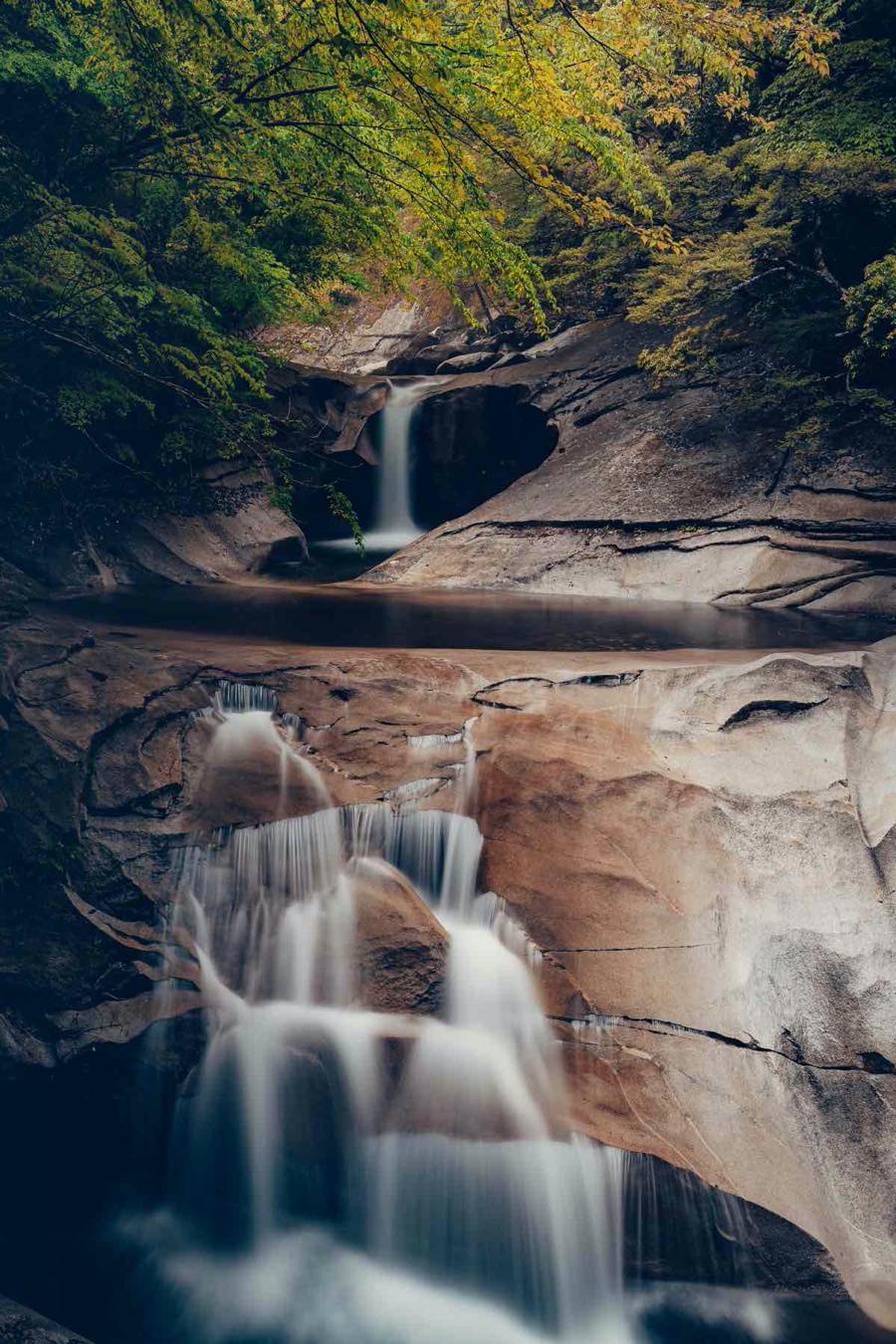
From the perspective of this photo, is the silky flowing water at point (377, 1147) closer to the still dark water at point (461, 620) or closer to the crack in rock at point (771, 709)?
the crack in rock at point (771, 709)

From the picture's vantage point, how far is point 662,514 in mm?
11086

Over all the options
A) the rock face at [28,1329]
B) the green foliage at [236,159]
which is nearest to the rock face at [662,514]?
the green foliage at [236,159]

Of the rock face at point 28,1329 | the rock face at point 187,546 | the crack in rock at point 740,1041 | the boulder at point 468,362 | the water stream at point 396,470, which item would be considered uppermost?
the boulder at point 468,362

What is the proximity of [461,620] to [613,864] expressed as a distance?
14.8 ft

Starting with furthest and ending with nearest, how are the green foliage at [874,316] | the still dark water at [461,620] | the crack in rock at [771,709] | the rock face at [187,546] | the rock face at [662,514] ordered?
the rock face at [187,546] → the rock face at [662,514] → the green foliage at [874,316] → the still dark water at [461,620] → the crack in rock at [771,709]

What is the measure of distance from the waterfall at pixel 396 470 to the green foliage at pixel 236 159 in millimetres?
3835

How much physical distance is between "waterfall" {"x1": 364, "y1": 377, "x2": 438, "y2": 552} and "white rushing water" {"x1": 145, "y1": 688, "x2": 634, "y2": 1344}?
1052 centimetres

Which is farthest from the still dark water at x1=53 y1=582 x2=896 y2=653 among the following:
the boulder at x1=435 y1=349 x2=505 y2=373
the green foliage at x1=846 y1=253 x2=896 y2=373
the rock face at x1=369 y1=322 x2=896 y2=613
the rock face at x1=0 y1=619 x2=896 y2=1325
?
the boulder at x1=435 y1=349 x2=505 y2=373

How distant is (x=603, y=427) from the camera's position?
42.8ft

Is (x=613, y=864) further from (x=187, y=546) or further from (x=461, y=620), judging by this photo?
(x=187, y=546)

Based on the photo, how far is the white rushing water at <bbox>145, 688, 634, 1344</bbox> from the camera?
413cm

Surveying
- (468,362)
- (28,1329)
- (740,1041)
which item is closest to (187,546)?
(468,362)

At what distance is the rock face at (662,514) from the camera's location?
9641 mm

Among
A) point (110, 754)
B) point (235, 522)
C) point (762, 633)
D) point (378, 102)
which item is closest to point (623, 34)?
point (378, 102)
